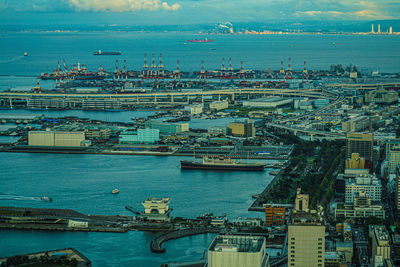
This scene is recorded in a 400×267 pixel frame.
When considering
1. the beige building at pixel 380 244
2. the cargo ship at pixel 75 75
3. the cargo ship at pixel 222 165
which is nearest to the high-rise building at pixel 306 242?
the beige building at pixel 380 244

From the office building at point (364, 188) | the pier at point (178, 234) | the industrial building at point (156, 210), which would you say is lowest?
the pier at point (178, 234)

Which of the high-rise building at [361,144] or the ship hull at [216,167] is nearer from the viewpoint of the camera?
the high-rise building at [361,144]

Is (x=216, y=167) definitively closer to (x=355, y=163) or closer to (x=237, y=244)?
(x=355, y=163)

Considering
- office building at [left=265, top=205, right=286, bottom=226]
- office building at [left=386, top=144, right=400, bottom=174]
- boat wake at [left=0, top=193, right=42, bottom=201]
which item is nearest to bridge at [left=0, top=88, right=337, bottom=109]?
office building at [left=386, top=144, right=400, bottom=174]

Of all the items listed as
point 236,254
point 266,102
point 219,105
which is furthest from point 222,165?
point 266,102

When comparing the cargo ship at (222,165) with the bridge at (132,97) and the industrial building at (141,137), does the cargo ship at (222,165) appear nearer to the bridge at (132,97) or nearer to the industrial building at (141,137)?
the industrial building at (141,137)

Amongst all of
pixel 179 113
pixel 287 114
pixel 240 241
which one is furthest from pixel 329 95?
pixel 240 241
